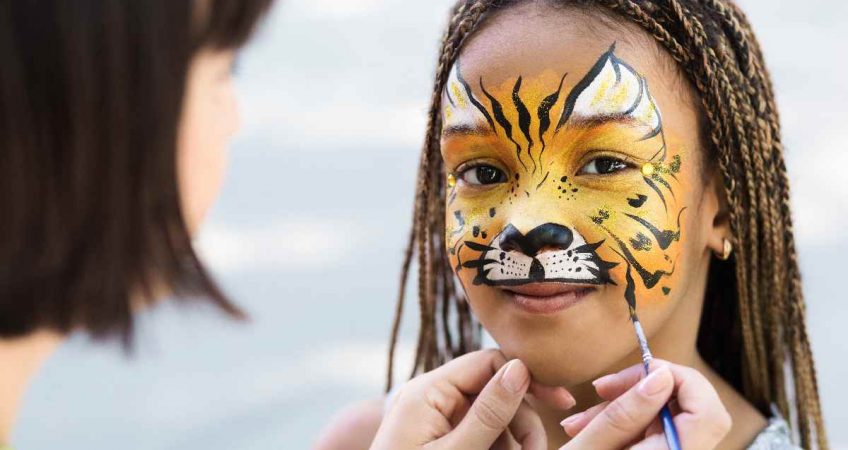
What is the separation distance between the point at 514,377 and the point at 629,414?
0.18 meters

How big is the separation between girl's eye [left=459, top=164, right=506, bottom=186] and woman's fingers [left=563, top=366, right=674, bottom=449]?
14.1 inches

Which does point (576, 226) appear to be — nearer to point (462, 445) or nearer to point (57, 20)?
point (462, 445)

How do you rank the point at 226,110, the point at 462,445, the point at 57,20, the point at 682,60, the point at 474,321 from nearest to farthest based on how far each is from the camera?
the point at 57,20 < the point at 226,110 < the point at 462,445 < the point at 682,60 < the point at 474,321

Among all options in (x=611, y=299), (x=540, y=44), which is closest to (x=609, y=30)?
(x=540, y=44)

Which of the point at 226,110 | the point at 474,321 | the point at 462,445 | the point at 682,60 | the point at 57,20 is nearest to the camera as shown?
the point at 57,20

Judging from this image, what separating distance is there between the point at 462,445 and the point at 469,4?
0.65m

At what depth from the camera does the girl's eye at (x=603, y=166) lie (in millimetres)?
1346

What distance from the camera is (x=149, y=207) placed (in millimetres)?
947

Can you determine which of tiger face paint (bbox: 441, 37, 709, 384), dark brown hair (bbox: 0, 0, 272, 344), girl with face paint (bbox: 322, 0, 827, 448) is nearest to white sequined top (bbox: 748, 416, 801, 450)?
girl with face paint (bbox: 322, 0, 827, 448)

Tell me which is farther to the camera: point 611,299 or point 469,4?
point 469,4

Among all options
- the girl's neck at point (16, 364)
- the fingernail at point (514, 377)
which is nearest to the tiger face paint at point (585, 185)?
the fingernail at point (514, 377)

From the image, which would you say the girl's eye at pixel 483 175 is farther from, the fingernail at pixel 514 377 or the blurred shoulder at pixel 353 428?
the blurred shoulder at pixel 353 428

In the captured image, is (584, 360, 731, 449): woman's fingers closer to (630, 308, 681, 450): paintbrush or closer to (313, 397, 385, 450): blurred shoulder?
(630, 308, 681, 450): paintbrush

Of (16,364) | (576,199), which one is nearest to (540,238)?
(576,199)
